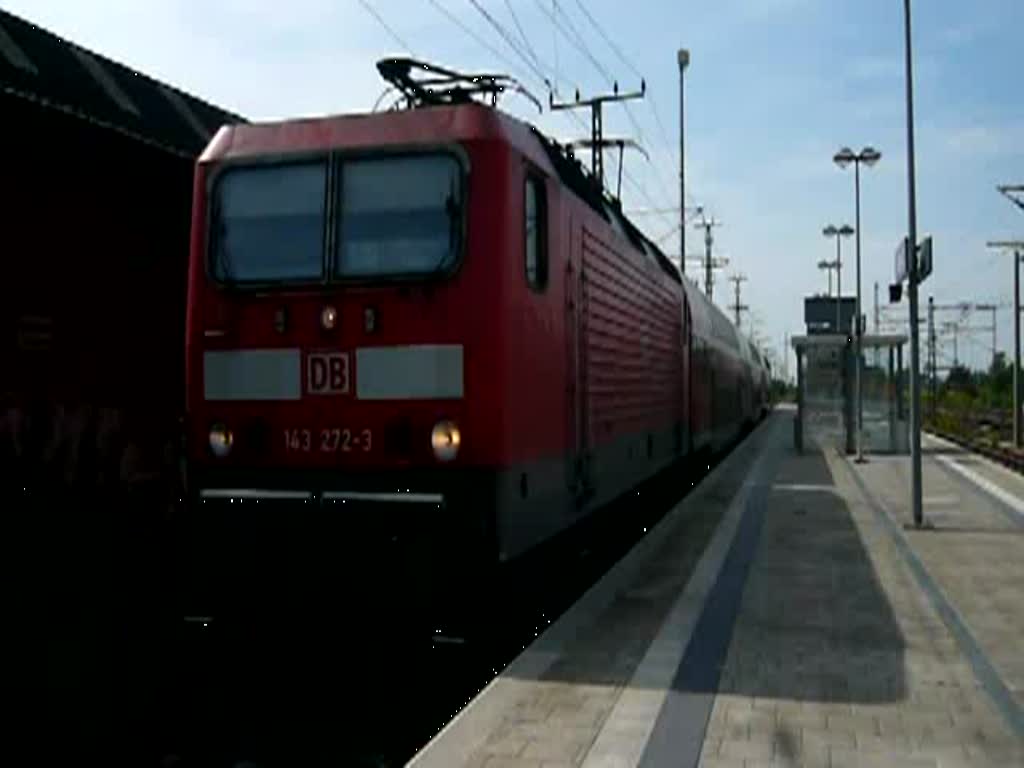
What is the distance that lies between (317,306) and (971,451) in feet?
74.2

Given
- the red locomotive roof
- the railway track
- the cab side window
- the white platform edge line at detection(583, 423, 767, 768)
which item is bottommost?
the white platform edge line at detection(583, 423, 767, 768)

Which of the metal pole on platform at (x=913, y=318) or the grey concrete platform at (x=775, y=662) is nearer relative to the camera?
the grey concrete platform at (x=775, y=662)

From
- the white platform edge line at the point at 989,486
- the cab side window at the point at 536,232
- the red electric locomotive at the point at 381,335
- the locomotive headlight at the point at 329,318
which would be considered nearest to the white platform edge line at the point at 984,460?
the white platform edge line at the point at 989,486

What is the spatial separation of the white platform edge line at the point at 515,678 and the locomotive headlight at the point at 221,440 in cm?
212

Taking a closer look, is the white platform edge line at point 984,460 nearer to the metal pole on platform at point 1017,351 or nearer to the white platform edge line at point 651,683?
the metal pole on platform at point 1017,351

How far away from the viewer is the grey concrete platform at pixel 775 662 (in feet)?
16.2

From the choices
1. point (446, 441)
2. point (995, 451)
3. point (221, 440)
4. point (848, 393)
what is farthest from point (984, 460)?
point (221, 440)

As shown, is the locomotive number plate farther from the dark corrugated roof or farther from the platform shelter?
the platform shelter

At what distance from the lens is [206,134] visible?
10.7 m

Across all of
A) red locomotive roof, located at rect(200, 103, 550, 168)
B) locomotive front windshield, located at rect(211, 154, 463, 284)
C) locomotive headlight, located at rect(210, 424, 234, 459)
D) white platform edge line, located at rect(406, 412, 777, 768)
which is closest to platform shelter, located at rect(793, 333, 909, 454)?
white platform edge line, located at rect(406, 412, 777, 768)

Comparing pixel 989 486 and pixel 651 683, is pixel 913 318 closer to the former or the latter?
pixel 989 486

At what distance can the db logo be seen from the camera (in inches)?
258

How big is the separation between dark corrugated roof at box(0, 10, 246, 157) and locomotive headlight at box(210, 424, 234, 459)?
9.86 feet

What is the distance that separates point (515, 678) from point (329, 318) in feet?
7.73
